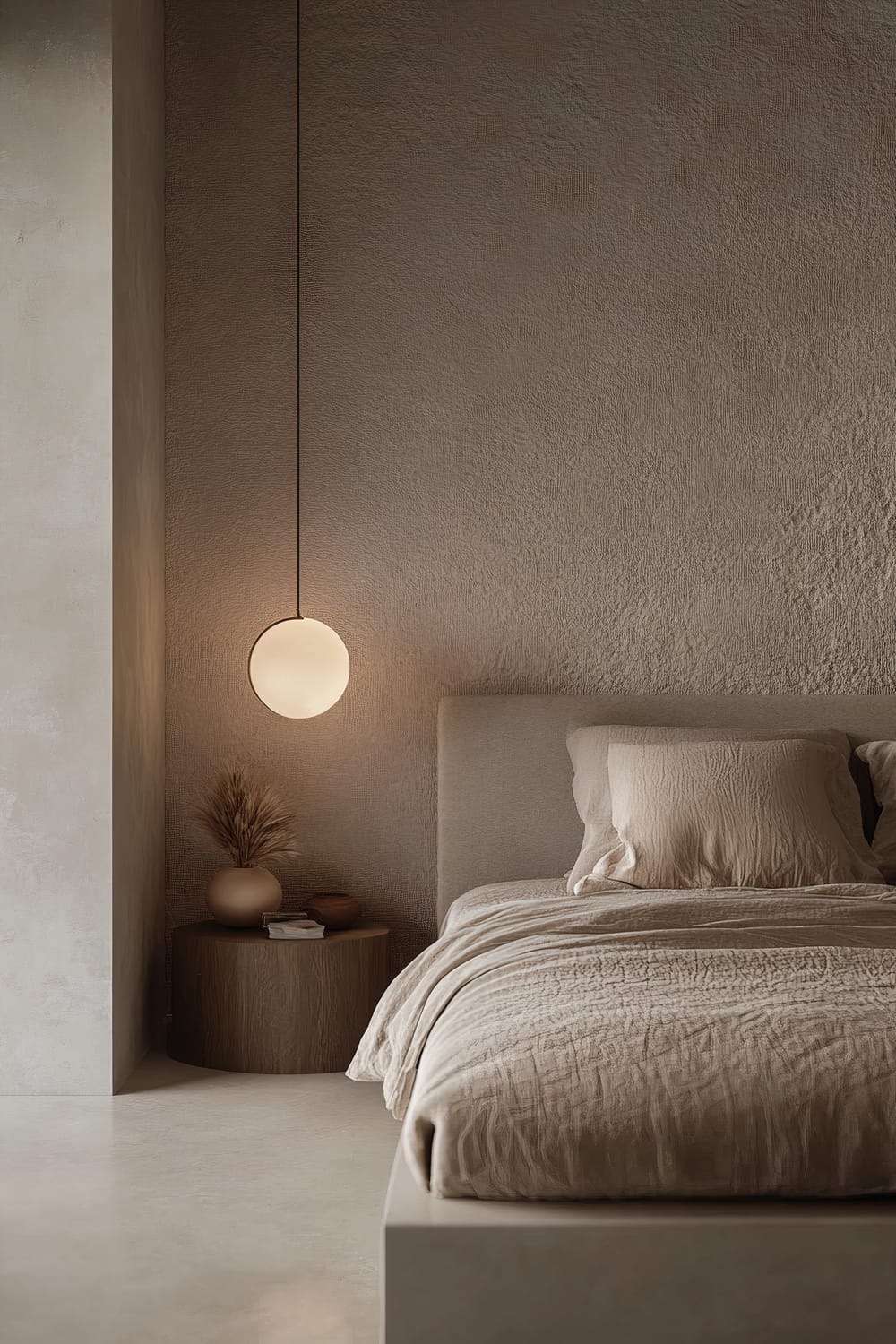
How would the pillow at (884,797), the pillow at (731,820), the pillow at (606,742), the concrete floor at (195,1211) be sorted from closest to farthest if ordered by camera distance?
the concrete floor at (195,1211) → the pillow at (731,820) → the pillow at (884,797) → the pillow at (606,742)

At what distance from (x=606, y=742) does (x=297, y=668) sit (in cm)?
90

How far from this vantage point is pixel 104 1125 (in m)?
2.79

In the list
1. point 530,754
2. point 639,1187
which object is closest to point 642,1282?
point 639,1187

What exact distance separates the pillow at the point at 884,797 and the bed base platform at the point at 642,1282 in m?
1.79

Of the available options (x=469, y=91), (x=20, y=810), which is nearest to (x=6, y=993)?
(x=20, y=810)

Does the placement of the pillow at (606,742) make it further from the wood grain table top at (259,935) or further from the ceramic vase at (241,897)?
the ceramic vase at (241,897)

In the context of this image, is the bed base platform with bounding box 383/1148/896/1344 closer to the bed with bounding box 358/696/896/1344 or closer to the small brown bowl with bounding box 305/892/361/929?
the bed with bounding box 358/696/896/1344

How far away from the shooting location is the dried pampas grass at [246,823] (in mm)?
3422

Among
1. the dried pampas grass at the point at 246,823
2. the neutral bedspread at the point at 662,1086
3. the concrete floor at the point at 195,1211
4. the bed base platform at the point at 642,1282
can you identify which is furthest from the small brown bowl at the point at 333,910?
the bed base platform at the point at 642,1282

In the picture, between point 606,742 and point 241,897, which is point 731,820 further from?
point 241,897

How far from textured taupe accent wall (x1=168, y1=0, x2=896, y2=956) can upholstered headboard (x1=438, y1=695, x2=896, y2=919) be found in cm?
13

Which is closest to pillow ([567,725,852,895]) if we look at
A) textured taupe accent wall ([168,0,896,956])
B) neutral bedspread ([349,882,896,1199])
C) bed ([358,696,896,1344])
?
textured taupe accent wall ([168,0,896,956])

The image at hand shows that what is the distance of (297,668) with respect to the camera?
134 inches

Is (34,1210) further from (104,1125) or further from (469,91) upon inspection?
(469,91)
